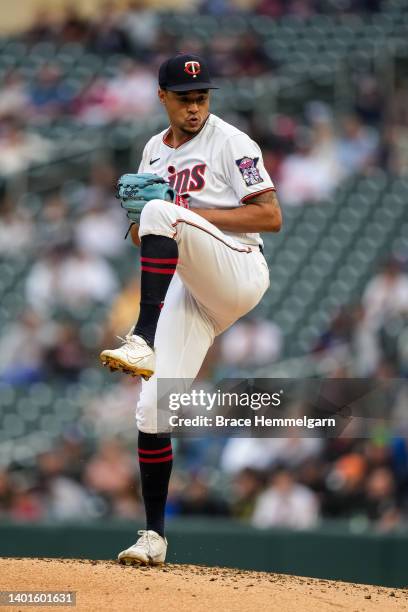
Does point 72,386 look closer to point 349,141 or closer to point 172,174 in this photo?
point 349,141

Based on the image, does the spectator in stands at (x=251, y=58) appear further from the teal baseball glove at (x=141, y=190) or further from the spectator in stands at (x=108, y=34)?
the teal baseball glove at (x=141, y=190)

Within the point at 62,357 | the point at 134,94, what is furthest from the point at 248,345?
the point at 134,94

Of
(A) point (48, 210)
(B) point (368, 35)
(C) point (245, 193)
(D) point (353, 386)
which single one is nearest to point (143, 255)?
(C) point (245, 193)

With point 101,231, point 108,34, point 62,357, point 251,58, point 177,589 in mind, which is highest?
→ point 108,34

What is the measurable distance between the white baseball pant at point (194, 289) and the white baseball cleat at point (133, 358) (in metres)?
0.37

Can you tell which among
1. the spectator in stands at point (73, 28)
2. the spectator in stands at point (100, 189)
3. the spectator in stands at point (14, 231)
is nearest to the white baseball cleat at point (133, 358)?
the spectator in stands at point (100, 189)

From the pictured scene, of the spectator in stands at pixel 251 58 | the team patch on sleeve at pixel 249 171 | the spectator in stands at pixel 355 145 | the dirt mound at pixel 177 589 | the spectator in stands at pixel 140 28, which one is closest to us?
the dirt mound at pixel 177 589

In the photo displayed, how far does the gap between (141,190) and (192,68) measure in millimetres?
574

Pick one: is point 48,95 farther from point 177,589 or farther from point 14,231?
point 177,589

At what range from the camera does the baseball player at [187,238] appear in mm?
4734

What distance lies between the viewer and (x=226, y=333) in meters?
9.27

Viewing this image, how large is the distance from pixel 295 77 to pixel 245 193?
6824 millimetres

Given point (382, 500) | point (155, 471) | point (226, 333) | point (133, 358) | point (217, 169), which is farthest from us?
point (226, 333)

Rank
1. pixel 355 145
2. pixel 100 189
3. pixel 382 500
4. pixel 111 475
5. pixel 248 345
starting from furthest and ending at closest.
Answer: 1. pixel 355 145
2. pixel 100 189
3. pixel 248 345
4. pixel 111 475
5. pixel 382 500
